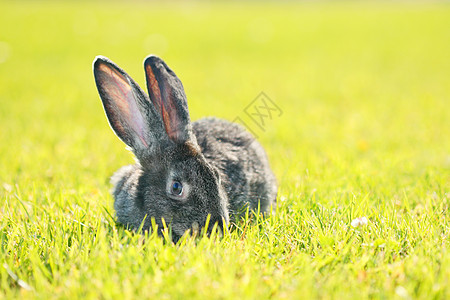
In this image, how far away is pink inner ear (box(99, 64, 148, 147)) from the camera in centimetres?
346

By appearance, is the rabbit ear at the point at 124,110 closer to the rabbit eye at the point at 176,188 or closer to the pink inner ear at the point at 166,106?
the pink inner ear at the point at 166,106

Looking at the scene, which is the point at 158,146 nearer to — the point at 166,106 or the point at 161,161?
the point at 161,161

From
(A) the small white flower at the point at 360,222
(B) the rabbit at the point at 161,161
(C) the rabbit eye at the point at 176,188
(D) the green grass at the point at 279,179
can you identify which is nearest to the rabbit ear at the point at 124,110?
(B) the rabbit at the point at 161,161

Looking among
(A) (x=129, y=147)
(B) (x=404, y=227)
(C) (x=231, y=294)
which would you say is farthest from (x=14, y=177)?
(B) (x=404, y=227)

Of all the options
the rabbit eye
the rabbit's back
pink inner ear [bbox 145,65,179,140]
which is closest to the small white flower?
the rabbit's back

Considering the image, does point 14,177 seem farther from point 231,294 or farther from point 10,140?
point 231,294

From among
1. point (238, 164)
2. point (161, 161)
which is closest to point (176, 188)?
point (161, 161)

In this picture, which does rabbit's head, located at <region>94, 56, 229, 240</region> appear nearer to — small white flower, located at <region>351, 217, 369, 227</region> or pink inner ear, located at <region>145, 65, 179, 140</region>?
pink inner ear, located at <region>145, 65, 179, 140</region>

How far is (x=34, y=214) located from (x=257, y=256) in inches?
74.2

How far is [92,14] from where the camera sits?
2267cm

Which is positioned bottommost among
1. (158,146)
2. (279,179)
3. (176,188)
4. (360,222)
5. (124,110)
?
(360,222)

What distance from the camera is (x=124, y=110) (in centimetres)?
350

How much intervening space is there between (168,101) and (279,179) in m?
1.72

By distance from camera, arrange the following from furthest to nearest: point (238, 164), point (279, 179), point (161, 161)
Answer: point (279, 179) → point (238, 164) → point (161, 161)
